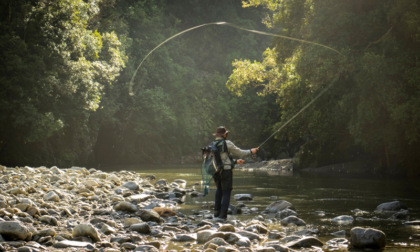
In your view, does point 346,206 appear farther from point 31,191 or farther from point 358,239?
point 31,191

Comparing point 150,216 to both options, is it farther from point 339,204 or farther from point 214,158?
point 339,204

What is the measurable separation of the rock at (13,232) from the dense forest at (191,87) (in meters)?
10.7

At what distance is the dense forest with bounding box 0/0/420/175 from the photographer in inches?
656

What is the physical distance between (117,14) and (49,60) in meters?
15.6

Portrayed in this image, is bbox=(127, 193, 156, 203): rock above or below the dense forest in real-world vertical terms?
below

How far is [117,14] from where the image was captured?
1449 inches

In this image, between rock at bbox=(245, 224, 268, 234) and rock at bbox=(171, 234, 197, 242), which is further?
rock at bbox=(245, 224, 268, 234)

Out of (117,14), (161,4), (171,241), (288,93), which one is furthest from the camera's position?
(161,4)

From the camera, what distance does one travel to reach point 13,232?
6246 millimetres

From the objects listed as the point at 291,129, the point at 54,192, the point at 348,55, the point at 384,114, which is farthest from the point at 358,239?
the point at 291,129

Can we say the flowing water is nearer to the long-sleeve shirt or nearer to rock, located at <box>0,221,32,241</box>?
the long-sleeve shirt

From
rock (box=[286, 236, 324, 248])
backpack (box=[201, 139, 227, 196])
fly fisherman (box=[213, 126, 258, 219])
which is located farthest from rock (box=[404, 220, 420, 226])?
backpack (box=[201, 139, 227, 196])

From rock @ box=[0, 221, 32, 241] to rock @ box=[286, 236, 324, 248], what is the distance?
3270 millimetres

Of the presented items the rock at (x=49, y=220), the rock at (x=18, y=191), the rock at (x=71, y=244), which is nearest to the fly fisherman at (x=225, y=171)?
the rock at (x=49, y=220)
